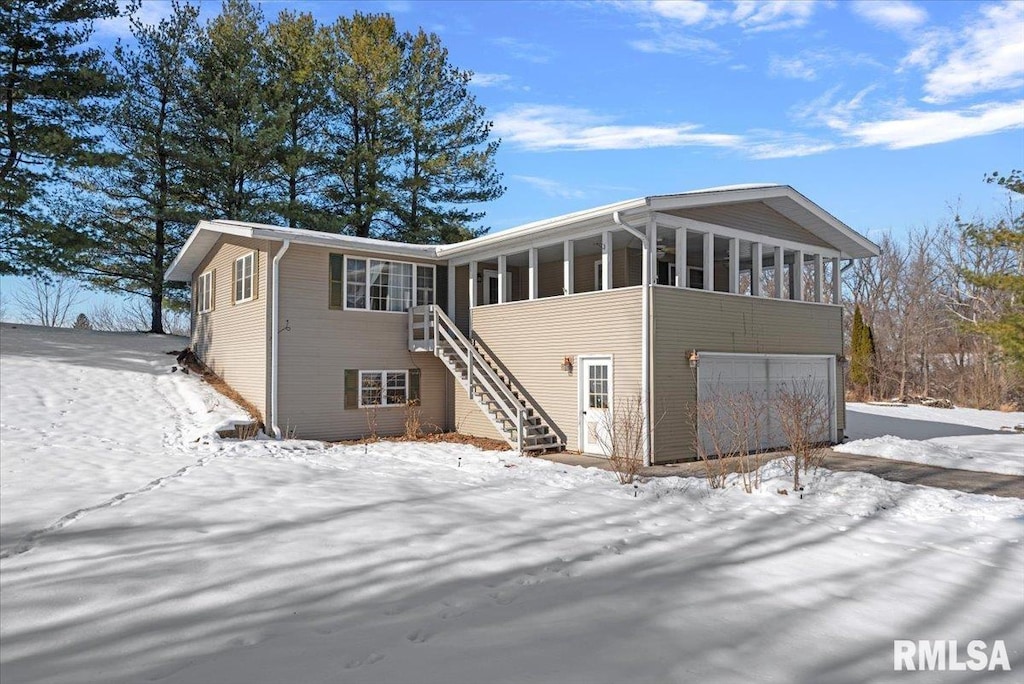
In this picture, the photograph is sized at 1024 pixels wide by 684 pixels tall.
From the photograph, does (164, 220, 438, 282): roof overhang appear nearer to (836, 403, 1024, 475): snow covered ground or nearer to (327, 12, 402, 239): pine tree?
(327, 12, 402, 239): pine tree

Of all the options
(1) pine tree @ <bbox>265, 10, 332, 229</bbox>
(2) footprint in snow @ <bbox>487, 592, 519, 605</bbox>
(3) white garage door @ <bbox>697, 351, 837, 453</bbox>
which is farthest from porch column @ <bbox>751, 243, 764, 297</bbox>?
(1) pine tree @ <bbox>265, 10, 332, 229</bbox>

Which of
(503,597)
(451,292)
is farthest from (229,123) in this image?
(503,597)

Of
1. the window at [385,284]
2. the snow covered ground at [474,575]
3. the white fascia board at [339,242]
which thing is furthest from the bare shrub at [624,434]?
the white fascia board at [339,242]

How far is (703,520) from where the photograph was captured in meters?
6.93

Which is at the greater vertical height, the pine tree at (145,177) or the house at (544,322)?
the pine tree at (145,177)

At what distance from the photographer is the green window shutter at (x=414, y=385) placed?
49.6 feet

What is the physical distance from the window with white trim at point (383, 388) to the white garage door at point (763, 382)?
6.96 meters

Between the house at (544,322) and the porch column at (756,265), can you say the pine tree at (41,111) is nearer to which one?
the house at (544,322)

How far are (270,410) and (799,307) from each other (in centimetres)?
1180

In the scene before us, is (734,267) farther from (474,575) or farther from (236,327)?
(236,327)

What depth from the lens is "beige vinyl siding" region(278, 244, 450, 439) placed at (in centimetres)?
1334

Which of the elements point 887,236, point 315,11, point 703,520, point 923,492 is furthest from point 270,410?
point 887,236

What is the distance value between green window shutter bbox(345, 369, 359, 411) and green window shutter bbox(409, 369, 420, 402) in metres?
1.37

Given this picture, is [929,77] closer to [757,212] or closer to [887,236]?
[757,212]
